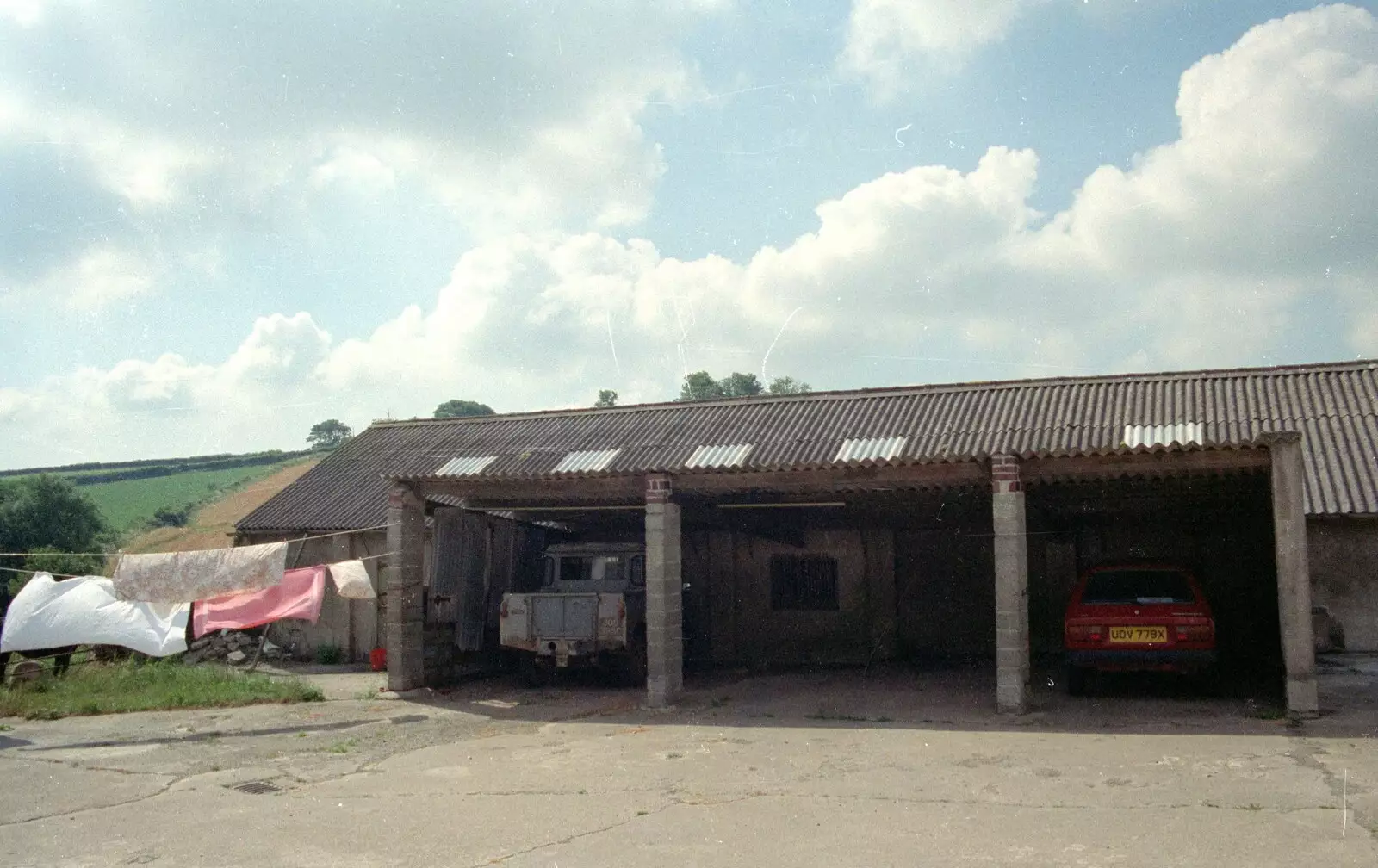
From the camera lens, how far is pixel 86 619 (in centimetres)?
1611

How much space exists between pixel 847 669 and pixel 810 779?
9.30 m

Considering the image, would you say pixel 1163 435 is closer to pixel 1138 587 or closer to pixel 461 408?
pixel 1138 587

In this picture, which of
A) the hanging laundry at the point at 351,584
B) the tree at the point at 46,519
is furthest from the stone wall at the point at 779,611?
the tree at the point at 46,519

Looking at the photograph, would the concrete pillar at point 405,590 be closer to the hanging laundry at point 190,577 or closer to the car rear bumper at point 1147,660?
the hanging laundry at point 190,577

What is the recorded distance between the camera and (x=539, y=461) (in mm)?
15922

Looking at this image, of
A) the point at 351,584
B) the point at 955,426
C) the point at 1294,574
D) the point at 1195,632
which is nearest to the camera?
the point at 1294,574

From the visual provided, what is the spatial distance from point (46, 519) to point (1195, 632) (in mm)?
37833

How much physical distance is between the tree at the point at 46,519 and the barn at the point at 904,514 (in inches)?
747

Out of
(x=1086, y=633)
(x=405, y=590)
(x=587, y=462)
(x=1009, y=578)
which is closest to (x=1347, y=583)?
(x=1086, y=633)

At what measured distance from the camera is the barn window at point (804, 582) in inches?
797

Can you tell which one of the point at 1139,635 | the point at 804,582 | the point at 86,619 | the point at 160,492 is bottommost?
the point at 1139,635

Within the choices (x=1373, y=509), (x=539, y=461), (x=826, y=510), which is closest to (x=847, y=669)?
(x=826, y=510)

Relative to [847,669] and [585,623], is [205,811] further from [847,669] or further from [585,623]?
[847,669]

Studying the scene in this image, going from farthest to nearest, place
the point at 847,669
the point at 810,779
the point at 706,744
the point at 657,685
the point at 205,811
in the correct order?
the point at 847,669
the point at 657,685
the point at 706,744
the point at 810,779
the point at 205,811
